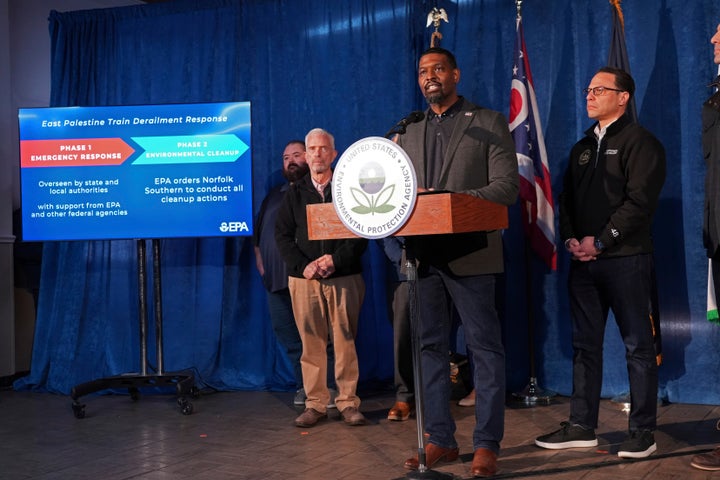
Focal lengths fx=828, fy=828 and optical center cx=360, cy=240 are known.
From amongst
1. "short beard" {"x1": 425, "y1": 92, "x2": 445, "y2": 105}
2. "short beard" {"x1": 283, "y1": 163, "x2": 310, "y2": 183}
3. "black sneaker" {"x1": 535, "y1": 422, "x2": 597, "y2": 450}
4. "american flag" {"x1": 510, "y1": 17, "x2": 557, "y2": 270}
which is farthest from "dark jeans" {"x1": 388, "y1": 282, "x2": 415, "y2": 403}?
"short beard" {"x1": 425, "y1": 92, "x2": 445, "y2": 105}

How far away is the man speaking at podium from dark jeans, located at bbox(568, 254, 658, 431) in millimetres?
591

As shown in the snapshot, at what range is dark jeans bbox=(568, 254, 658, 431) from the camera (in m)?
3.51

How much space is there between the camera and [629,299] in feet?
11.5

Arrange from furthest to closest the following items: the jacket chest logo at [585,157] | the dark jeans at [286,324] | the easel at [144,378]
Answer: the dark jeans at [286,324] < the easel at [144,378] < the jacket chest logo at [585,157]

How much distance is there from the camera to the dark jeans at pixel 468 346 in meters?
3.22

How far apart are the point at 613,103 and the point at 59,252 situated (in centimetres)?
424

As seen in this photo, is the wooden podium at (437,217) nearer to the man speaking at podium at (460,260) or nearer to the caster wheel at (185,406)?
the man speaking at podium at (460,260)

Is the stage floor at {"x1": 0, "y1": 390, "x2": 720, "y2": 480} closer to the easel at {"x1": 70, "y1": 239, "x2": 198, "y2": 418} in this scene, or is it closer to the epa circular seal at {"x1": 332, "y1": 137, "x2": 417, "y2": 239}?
the easel at {"x1": 70, "y1": 239, "x2": 198, "y2": 418}

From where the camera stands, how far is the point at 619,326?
3.56 m

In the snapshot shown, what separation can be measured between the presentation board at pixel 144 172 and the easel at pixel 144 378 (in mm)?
295

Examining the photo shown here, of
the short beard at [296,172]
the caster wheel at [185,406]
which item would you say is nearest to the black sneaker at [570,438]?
the caster wheel at [185,406]

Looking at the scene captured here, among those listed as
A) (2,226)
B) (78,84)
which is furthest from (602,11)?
(2,226)

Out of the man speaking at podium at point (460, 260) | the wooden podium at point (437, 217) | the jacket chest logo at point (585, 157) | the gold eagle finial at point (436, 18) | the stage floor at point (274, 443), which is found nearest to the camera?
the wooden podium at point (437, 217)

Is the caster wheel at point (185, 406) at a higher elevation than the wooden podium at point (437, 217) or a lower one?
lower
